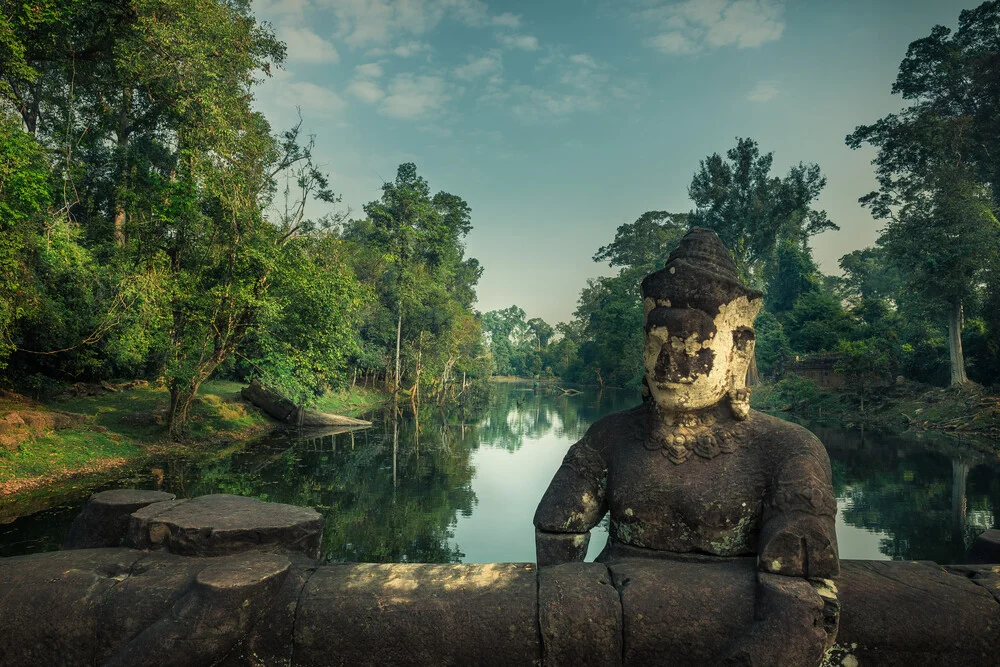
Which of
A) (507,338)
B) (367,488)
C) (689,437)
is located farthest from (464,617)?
(507,338)

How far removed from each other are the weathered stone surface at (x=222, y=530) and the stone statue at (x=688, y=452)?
127 cm

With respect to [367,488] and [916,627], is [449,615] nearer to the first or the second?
[916,627]

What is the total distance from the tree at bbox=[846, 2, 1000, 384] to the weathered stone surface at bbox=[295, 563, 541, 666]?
28.7 meters

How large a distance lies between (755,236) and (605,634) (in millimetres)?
41345

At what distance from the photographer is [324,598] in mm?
2334

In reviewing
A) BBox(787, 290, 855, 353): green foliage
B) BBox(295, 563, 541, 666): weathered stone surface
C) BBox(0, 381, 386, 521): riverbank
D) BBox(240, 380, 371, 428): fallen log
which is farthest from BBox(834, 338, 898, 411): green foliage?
BBox(295, 563, 541, 666): weathered stone surface

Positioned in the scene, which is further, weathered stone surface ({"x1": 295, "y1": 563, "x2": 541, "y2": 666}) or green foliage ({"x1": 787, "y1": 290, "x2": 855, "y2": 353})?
green foliage ({"x1": 787, "y1": 290, "x2": 855, "y2": 353})

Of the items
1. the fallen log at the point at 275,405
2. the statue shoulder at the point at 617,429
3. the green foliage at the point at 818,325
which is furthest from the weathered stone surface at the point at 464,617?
the green foliage at the point at 818,325

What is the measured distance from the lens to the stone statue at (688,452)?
8.77 ft

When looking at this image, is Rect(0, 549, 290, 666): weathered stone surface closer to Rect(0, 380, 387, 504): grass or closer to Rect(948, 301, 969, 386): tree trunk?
Rect(0, 380, 387, 504): grass

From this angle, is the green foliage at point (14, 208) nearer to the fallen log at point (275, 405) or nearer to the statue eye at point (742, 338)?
the fallen log at point (275, 405)

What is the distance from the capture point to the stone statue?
267 centimetres

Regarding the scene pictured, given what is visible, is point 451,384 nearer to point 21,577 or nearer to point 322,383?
point 322,383

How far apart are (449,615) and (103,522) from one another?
2120 millimetres
